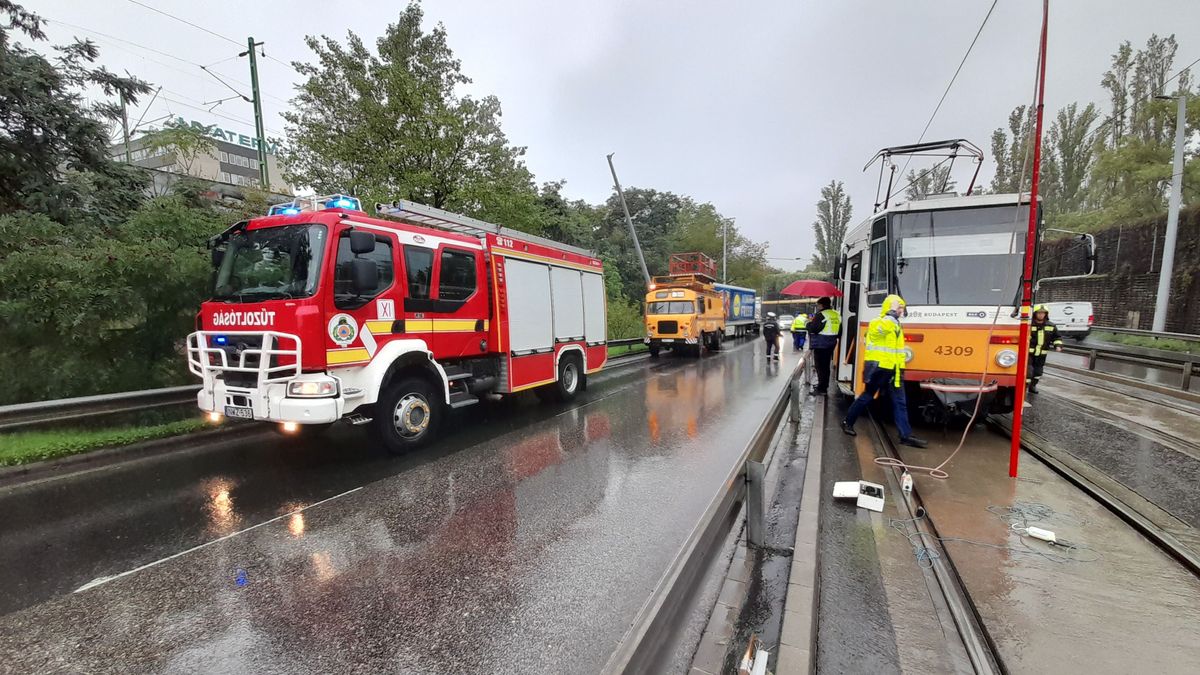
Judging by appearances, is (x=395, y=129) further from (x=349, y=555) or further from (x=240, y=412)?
(x=349, y=555)

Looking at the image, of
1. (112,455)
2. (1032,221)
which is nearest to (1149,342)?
(1032,221)

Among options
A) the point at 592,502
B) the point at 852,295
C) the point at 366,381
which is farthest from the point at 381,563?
the point at 852,295

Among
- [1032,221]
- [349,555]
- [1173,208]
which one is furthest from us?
[1173,208]

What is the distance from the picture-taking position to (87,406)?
567 cm

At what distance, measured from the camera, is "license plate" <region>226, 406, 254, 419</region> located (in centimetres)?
484

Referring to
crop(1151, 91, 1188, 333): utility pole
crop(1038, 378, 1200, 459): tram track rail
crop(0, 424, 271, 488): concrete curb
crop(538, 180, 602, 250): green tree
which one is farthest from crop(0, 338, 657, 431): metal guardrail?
crop(1151, 91, 1188, 333): utility pole

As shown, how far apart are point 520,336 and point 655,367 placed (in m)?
7.34

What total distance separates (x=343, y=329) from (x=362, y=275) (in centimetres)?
63

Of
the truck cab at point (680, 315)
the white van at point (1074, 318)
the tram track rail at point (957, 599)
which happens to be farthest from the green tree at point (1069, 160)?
the tram track rail at point (957, 599)

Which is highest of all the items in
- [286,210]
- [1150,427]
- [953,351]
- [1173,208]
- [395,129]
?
[395,129]

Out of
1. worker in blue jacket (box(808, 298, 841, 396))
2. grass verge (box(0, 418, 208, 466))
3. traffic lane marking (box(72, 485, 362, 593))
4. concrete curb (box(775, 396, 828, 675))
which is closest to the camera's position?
concrete curb (box(775, 396, 828, 675))

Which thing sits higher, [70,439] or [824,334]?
[824,334]

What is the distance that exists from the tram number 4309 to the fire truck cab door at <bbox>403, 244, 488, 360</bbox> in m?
6.18

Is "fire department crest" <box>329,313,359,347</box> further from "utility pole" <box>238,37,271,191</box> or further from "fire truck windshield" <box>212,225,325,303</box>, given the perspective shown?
"utility pole" <box>238,37,271,191</box>
